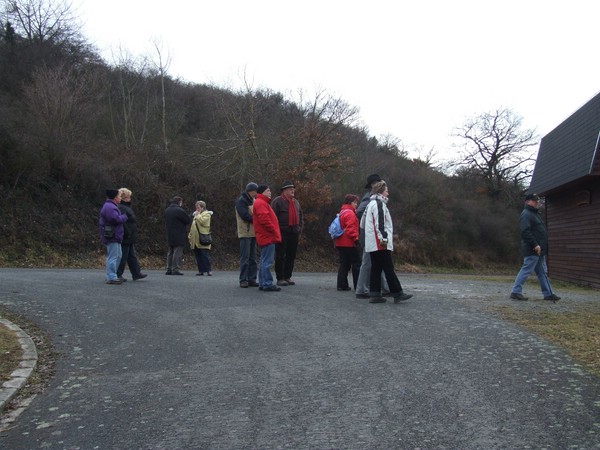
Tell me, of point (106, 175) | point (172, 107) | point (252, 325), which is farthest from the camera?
point (172, 107)

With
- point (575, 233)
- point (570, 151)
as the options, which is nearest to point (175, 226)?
point (570, 151)

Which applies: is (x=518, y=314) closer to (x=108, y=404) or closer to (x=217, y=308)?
(x=217, y=308)

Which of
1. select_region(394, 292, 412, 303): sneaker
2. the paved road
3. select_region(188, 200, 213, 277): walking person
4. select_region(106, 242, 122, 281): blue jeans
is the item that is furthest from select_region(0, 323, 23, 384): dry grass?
select_region(188, 200, 213, 277): walking person

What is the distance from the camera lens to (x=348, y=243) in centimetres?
1013

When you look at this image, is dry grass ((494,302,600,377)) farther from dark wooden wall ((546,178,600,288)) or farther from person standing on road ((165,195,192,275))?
dark wooden wall ((546,178,600,288))

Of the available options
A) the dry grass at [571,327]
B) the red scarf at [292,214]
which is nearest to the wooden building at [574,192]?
the dry grass at [571,327]

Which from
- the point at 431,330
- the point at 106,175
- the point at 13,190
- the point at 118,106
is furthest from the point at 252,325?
the point at 118,106

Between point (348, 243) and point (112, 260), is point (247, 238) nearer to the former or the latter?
point (348, 243)

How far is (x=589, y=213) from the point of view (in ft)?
62.7

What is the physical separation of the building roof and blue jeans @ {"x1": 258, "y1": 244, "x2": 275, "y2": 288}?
12.0 m

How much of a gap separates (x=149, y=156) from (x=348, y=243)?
21.9m

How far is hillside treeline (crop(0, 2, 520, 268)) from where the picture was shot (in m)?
22.5

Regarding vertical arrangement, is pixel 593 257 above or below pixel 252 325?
above

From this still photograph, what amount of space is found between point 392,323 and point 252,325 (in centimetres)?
182
